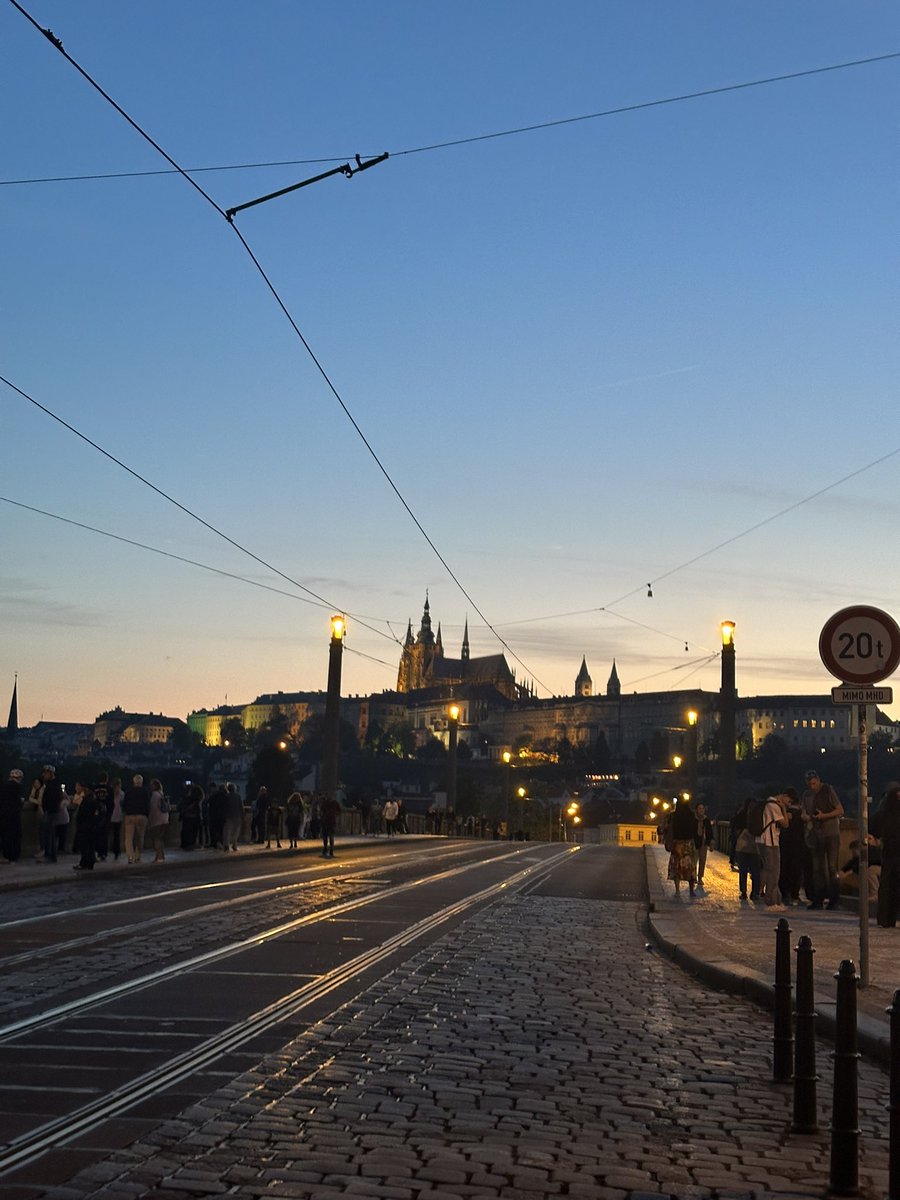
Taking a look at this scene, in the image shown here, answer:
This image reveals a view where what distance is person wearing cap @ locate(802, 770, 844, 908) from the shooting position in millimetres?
19250

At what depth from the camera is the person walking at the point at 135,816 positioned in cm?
2558

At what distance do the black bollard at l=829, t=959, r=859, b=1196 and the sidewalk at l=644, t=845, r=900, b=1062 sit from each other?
2856 mm

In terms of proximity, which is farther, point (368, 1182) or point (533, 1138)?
point (533, 1138)

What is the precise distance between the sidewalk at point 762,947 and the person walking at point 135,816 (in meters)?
8.95

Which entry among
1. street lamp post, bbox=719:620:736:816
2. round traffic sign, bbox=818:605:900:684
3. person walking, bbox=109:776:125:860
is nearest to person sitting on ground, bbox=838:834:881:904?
round traffic sign, bbox=818:605:900:684

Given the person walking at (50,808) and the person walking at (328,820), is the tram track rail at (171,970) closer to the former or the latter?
the person walking at (50,808)

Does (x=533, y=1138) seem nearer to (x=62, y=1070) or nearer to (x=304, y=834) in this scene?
(x=62, y=1070)

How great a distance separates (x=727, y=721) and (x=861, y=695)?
72.6 feet

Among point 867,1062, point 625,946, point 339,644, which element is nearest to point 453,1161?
point 867,1062

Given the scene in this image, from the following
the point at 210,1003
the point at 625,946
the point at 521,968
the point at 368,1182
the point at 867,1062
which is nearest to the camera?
the point at 368,1182

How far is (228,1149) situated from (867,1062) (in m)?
4.18

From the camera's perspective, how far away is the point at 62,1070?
7.35 m

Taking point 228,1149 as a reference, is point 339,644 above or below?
above

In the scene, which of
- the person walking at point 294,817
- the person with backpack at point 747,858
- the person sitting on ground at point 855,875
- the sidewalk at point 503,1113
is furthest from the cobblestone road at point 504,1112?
the person walking at point 294,817
